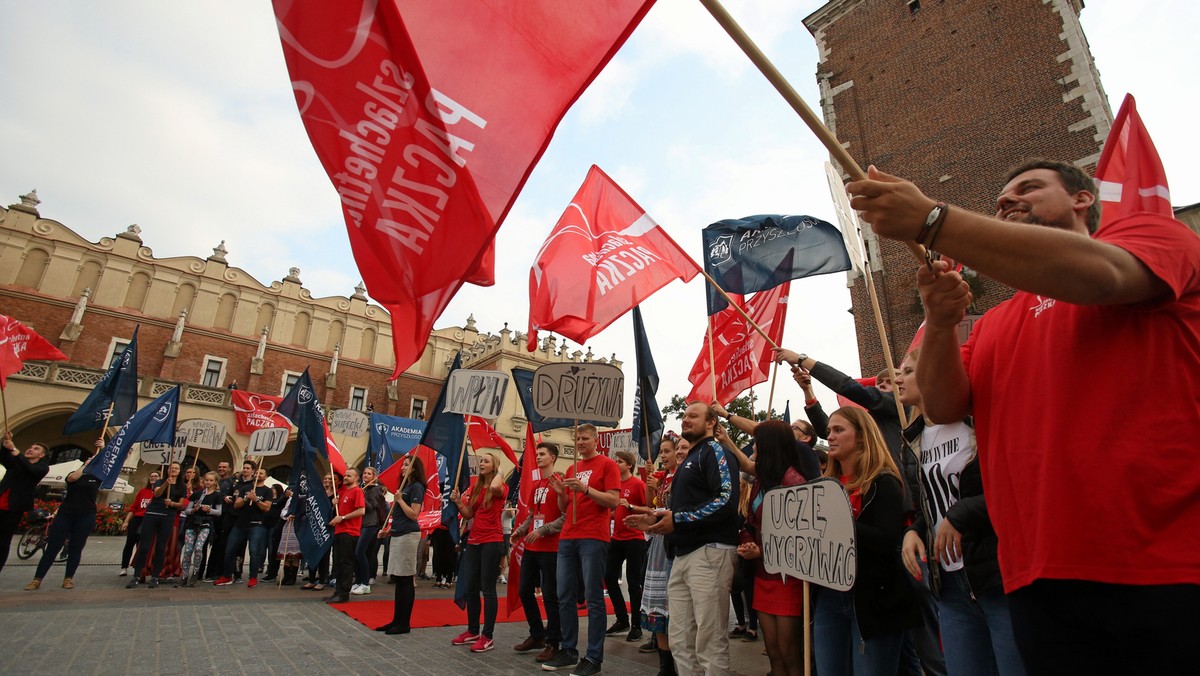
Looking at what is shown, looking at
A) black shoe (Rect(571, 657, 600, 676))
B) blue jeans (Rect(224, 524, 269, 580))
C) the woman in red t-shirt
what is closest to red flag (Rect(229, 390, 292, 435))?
blue jeans (Rect(224, 524, 269, 580))

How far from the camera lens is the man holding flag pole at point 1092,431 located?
3.54 feet

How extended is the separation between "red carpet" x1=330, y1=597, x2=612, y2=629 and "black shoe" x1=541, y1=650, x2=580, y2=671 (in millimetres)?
2212

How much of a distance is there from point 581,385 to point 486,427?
6283 mm

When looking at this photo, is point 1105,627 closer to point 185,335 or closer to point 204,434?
point 204,434

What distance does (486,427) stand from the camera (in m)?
11.3

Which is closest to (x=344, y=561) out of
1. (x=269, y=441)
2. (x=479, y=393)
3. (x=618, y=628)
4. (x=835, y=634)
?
(x=479, y=393)

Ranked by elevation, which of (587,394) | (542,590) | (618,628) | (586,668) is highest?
(587,394)

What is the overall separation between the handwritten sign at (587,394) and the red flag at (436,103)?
296 cm

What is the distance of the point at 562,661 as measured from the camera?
194 inches

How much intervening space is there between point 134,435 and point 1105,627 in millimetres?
12561

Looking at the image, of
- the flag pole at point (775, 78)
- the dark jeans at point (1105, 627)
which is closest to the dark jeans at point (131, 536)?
the flag pole at point (775, 78)

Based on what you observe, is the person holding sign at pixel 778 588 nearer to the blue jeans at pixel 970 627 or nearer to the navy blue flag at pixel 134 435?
the blue jeans at pixel 970 627

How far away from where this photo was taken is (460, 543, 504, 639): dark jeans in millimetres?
5617

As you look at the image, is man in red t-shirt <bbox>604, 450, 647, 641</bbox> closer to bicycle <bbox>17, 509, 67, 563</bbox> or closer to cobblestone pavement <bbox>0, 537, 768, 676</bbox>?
cobblestone pavement <bbox>0, 537, 768, 676</bbox>
